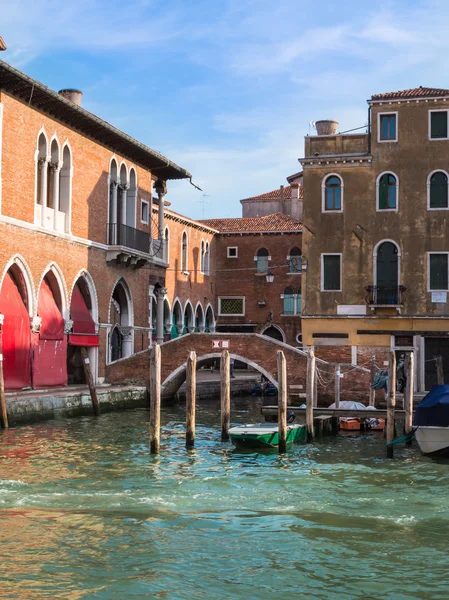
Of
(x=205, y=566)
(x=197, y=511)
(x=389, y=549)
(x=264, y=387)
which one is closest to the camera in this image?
(x=205, y=566)

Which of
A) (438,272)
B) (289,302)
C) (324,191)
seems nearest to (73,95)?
(324,191)

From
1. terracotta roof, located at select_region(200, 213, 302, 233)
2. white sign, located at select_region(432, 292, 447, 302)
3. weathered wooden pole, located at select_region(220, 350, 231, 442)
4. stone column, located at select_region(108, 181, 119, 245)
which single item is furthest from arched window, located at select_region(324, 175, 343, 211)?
terracotta roof, located at select_region(200, 213, 302, 233)

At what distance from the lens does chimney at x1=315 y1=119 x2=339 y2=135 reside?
1042 inches

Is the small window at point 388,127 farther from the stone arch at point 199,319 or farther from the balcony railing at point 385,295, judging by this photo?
the stone arch at point 199,319

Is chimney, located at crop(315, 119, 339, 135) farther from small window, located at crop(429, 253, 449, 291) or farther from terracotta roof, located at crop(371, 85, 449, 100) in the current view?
small window, located at crop(429, 253, 449, 291)

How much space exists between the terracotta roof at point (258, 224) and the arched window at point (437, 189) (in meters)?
12.0

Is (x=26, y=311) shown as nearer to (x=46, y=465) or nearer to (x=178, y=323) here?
(x=46, y=465)

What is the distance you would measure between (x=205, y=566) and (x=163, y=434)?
9.68 metres

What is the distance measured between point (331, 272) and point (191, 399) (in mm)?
10634

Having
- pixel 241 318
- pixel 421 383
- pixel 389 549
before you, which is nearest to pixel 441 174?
pixel 421 383

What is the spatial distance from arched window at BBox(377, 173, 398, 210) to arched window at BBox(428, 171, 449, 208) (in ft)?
2.91

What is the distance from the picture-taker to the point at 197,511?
1057 cm

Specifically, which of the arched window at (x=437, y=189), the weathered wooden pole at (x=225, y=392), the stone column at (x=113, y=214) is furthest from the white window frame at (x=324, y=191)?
the weathered wooden pole at (x=225, y=392)

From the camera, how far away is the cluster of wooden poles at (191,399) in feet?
47.2
